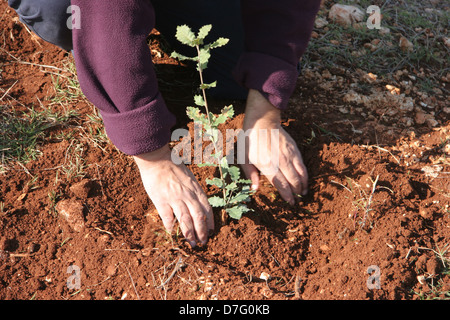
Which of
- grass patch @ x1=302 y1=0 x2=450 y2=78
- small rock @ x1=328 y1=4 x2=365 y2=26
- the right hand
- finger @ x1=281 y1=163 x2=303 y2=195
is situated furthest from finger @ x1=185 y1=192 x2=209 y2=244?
small rock @ x1=328 y1=4 x2=365 y2=26

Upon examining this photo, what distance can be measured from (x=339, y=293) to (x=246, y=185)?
2.20 feet

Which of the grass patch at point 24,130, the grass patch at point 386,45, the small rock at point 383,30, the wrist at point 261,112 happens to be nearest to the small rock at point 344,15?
the grass patch at point 386,45

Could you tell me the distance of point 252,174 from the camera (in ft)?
7.04

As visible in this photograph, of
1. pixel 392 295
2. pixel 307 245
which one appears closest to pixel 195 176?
pixel 307 245

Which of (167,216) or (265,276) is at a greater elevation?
(167,216)

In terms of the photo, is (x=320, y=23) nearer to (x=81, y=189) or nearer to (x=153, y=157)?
(x=153, y=157)

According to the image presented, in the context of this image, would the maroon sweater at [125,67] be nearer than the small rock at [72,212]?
Yes

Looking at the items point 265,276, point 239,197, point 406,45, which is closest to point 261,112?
point 239,197

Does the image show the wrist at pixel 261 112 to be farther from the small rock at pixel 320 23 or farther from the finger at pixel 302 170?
the small rock at pixel 320 23

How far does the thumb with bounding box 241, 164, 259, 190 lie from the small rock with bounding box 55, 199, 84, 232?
781mm

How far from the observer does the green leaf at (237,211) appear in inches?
75.1

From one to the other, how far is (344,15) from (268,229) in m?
1.88

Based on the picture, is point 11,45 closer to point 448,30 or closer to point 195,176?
point 195,176

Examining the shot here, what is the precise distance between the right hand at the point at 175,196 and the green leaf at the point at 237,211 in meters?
0.09
